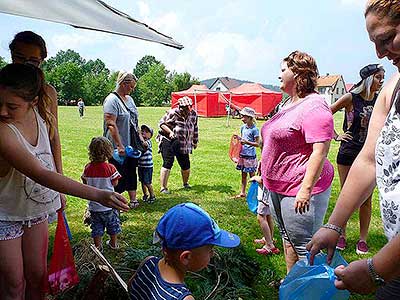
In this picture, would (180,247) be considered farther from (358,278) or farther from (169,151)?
(169,151)

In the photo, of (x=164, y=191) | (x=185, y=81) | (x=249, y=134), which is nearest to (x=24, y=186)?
(x=249, y=134)

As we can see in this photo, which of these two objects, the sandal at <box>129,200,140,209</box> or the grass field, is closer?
the grass field

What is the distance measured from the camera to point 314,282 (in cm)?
196

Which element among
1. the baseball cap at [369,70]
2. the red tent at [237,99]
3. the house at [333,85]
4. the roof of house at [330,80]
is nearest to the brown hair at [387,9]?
the baseball cap at [369,70]

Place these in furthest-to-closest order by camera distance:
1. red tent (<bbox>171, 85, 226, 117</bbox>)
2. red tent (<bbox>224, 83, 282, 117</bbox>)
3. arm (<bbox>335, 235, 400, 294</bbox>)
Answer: red tent (<bbox>171, 85, 226, 117</bbox>) → red tent (<bbox>224, 83, 282, 117</bbox>) → arm (<bbox>335, 235, 400, 294</bbox>)

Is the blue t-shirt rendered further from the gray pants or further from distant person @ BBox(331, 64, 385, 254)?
the gray pants

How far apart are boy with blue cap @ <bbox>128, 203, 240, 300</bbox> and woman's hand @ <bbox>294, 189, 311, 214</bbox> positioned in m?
1.01

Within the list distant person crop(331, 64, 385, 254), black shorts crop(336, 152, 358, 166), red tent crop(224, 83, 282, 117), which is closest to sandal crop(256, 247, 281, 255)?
distant person crop(331, 64, 385, 254)

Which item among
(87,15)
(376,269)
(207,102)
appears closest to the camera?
(376,269)

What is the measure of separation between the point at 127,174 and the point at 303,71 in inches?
141

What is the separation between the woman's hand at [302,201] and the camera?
8.82ft

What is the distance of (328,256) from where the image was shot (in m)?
1.96

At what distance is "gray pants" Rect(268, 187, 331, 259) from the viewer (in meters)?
2.80

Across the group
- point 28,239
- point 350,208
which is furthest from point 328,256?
point 28,239
